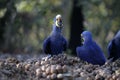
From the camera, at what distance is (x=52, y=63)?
27.9ft

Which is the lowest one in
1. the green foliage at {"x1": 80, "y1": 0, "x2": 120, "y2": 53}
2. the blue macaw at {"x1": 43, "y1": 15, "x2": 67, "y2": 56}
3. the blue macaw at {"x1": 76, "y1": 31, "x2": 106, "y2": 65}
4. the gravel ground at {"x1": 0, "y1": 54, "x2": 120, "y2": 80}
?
the gravel ground at {"x1": 0, "y1": 54, "x2": 120, "y2": 80}

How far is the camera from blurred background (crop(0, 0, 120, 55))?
64.6 feet

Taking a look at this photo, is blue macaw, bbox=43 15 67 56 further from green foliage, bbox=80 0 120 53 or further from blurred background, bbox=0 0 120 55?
green foliage, bbox=80 0 120 53

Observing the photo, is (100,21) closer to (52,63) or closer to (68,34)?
(68,34)

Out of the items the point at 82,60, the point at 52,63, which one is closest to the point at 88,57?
the point at 82,60

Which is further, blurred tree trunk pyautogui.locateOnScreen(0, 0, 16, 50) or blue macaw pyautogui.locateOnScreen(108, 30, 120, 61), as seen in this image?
blurred tree trunk pyautogui.locateOnScreen(0, 0, 16, 50)

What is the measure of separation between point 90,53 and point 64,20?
1150 centimetres

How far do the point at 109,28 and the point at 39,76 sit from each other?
40.9 ft

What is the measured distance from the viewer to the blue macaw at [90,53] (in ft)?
30.0

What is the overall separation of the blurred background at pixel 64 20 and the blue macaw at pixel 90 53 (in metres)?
9.77

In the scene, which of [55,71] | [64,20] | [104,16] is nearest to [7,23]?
[64,20]

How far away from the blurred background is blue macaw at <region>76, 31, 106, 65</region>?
9.77m

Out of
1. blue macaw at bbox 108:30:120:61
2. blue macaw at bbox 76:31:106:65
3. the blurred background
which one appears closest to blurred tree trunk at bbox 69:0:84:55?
the blurred background

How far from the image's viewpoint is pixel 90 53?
914 centimetres
